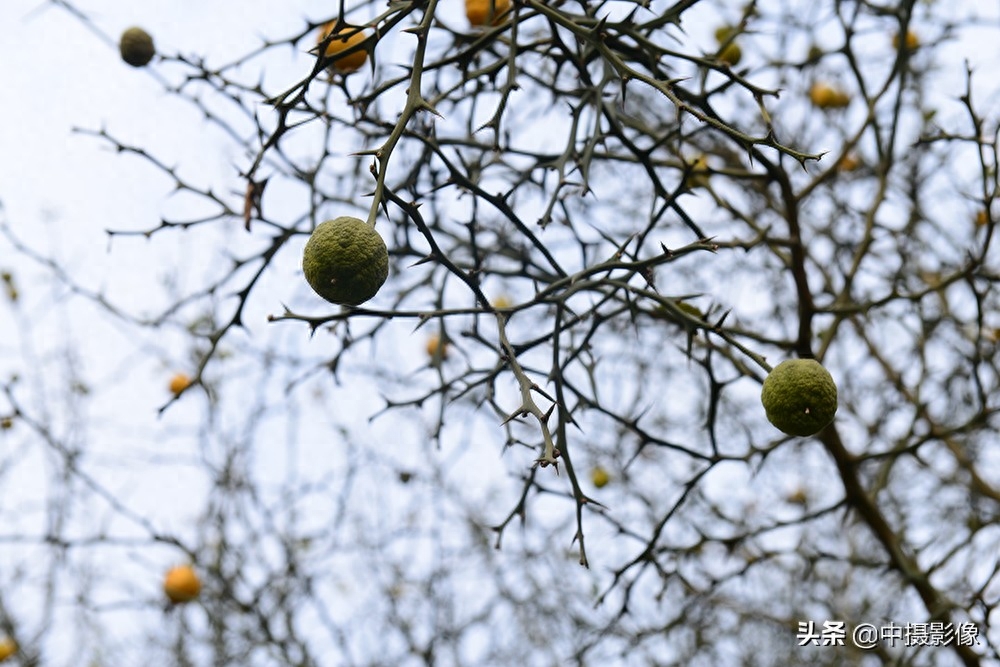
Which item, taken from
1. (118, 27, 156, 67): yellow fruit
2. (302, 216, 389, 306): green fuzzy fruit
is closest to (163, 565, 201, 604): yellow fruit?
(118, 27, 156, 67): yellow fruit

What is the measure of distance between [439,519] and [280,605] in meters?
1.32

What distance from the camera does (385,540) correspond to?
5809 millimetres

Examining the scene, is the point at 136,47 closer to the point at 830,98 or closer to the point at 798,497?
the point at 830,98

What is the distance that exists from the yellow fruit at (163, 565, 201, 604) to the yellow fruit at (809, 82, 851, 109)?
304 cm

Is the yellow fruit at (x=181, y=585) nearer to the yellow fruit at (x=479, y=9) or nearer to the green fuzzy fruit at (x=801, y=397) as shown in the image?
the yellow fruit at (x=479, y=9)

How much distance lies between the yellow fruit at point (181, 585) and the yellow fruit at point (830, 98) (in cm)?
304

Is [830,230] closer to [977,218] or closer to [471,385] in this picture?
[977,218]

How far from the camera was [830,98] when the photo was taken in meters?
4.01

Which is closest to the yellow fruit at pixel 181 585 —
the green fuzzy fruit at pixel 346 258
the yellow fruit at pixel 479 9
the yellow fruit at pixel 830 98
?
the yellow fruit at pixel 479 9

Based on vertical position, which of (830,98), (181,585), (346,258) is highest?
(830,98)

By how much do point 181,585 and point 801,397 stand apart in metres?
2.85

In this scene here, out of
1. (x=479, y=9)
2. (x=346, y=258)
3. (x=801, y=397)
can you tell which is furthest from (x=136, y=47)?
(x=801, y=397)

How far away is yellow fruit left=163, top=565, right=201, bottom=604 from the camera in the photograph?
3674 millimetres

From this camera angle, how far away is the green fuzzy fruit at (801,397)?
4.77 feet
